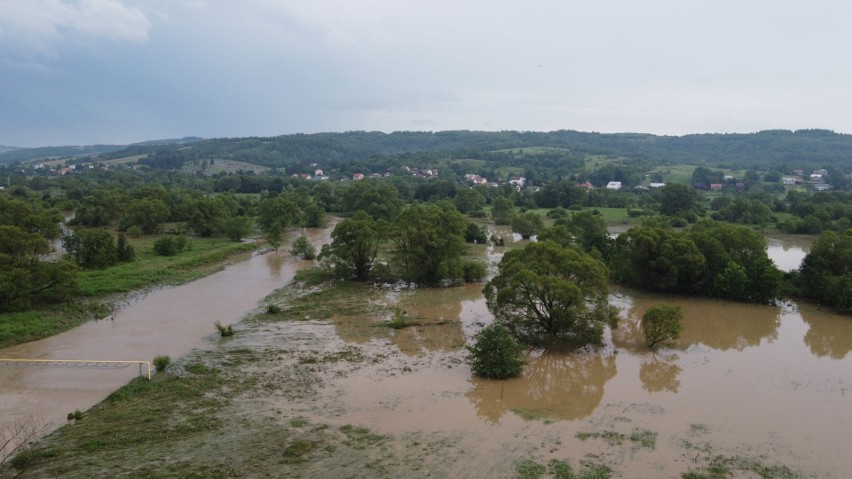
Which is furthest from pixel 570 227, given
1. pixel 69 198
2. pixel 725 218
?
pixel 69 198

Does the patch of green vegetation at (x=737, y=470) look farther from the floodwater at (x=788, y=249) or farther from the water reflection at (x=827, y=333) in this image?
the floodwater at (x=788, y=249)

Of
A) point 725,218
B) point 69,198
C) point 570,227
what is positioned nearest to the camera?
point 570,227

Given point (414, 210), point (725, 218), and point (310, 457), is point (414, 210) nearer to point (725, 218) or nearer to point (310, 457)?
point (310, 457)

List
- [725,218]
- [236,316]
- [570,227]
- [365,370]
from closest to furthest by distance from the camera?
[365,370] → [236,316] → [570,227] → [725,218]

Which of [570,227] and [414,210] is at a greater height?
[414,210]

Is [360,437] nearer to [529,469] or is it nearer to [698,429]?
[529,469]

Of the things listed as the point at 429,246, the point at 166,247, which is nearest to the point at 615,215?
the point at 429,246

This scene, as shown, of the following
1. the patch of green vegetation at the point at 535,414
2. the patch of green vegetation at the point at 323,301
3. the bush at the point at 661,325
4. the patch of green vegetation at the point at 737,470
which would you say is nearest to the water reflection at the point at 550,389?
the patch of green vegetation at the point at 535,414
